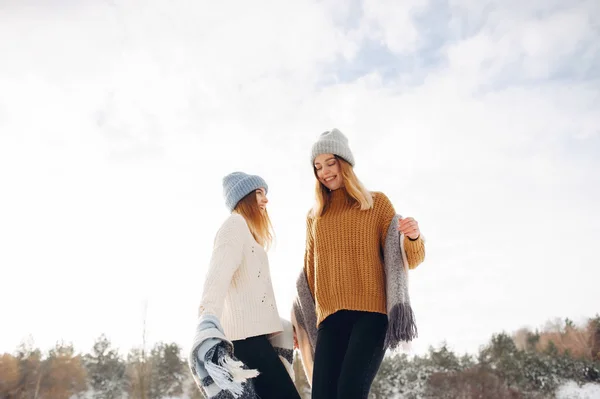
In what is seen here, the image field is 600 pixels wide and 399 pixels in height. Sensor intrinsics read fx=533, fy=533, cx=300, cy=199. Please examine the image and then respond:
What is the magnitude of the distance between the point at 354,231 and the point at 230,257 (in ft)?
2.49

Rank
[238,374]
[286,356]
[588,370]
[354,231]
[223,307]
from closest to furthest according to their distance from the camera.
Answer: [238,374], [223,307], [286,356], [354,231], [588,370]

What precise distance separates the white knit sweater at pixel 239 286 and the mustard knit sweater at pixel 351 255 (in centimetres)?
34

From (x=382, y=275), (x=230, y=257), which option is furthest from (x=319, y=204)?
(x=230, y=257)

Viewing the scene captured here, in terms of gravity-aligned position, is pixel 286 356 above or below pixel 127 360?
below

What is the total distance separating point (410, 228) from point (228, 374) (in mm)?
1195

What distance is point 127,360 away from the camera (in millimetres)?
15016

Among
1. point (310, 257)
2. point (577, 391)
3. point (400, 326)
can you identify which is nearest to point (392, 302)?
point (400, 326)

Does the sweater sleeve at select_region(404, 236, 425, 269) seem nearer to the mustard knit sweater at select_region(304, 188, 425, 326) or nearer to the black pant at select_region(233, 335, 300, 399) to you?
the mustard knit sweater at select_region(304, 188, 425, 326)

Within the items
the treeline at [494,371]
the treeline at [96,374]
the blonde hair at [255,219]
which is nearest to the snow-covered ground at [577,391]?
the treeline at [494,371]

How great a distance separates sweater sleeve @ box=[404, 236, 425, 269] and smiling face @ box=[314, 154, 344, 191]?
22.1 inches

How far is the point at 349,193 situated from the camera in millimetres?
3100

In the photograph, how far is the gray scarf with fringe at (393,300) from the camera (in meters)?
2.74

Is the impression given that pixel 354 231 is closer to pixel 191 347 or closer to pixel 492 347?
pixel 191 347

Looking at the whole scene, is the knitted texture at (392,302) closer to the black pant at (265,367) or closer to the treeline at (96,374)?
the black pant at (265,367)
